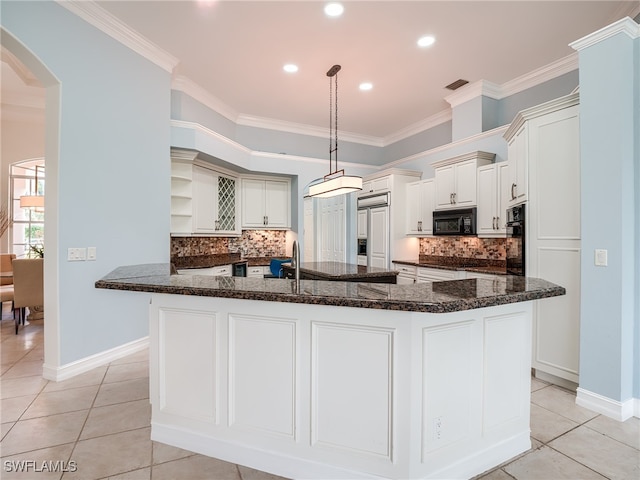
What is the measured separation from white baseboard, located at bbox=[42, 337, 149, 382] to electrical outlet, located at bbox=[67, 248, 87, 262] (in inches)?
35.7

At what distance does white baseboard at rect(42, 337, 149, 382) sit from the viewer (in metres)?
2.79

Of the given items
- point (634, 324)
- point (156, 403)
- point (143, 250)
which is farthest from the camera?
point (143, 250)

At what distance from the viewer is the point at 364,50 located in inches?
142

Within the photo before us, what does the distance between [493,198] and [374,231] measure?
81.1 inches

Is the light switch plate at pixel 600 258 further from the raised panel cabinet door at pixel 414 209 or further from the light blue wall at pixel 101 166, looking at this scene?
the light blue wall at pixel 101 166

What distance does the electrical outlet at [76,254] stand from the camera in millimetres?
2820

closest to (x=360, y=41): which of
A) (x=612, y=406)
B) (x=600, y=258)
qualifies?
(x=600, y=258)

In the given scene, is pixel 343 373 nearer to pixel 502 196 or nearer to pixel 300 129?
pixel 502 196

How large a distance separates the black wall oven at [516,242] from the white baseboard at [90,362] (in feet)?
12.8

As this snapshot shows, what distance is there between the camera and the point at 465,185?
14.6ft

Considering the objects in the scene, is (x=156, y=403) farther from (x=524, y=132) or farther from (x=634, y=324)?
(x=524, y=132)

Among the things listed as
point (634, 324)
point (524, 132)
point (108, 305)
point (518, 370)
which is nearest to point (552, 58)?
point (524, 132)

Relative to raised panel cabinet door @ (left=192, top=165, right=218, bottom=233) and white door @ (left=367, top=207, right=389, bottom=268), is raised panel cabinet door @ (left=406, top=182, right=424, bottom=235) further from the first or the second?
raised panel cabinet door @ (left=192, top=165, right=218, bottom=233)

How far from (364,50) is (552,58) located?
7.09ft
